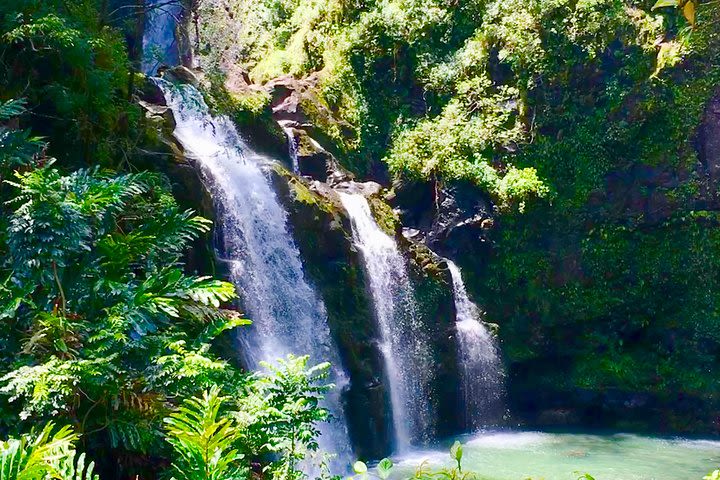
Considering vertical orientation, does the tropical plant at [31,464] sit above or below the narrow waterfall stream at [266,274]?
below

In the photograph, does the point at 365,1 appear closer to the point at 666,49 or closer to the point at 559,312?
the point at 666,49

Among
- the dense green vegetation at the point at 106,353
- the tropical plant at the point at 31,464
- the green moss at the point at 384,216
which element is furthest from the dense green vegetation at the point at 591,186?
the tropical plant at the point at 31,464

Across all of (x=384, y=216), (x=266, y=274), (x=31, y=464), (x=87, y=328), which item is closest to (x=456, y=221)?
(x=384, y=216)

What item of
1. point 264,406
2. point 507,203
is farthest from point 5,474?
point 507,203

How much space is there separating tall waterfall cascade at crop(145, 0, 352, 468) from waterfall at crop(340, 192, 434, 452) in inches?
58.1

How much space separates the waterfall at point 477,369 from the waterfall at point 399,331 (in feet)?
3.24

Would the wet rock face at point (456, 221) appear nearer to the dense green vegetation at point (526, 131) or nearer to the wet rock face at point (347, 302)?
the dense green vegetation at point (526, 131)

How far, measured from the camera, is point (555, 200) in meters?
12.8

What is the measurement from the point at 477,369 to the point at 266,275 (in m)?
5.12

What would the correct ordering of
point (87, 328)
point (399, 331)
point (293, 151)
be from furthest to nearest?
point (293, 151)
point (399, 331)
point (87, 328)

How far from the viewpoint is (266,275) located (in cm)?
955

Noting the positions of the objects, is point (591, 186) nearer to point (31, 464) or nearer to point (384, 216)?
point (384, 216)

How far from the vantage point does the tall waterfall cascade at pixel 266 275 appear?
8.98m

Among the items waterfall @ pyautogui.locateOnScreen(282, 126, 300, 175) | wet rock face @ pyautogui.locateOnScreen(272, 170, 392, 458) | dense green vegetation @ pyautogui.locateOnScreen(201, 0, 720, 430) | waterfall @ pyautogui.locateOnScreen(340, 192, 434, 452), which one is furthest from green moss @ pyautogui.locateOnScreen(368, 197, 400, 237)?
waterfall @ pyautogui.locateOnScreen(282, 126, 300, 175)
